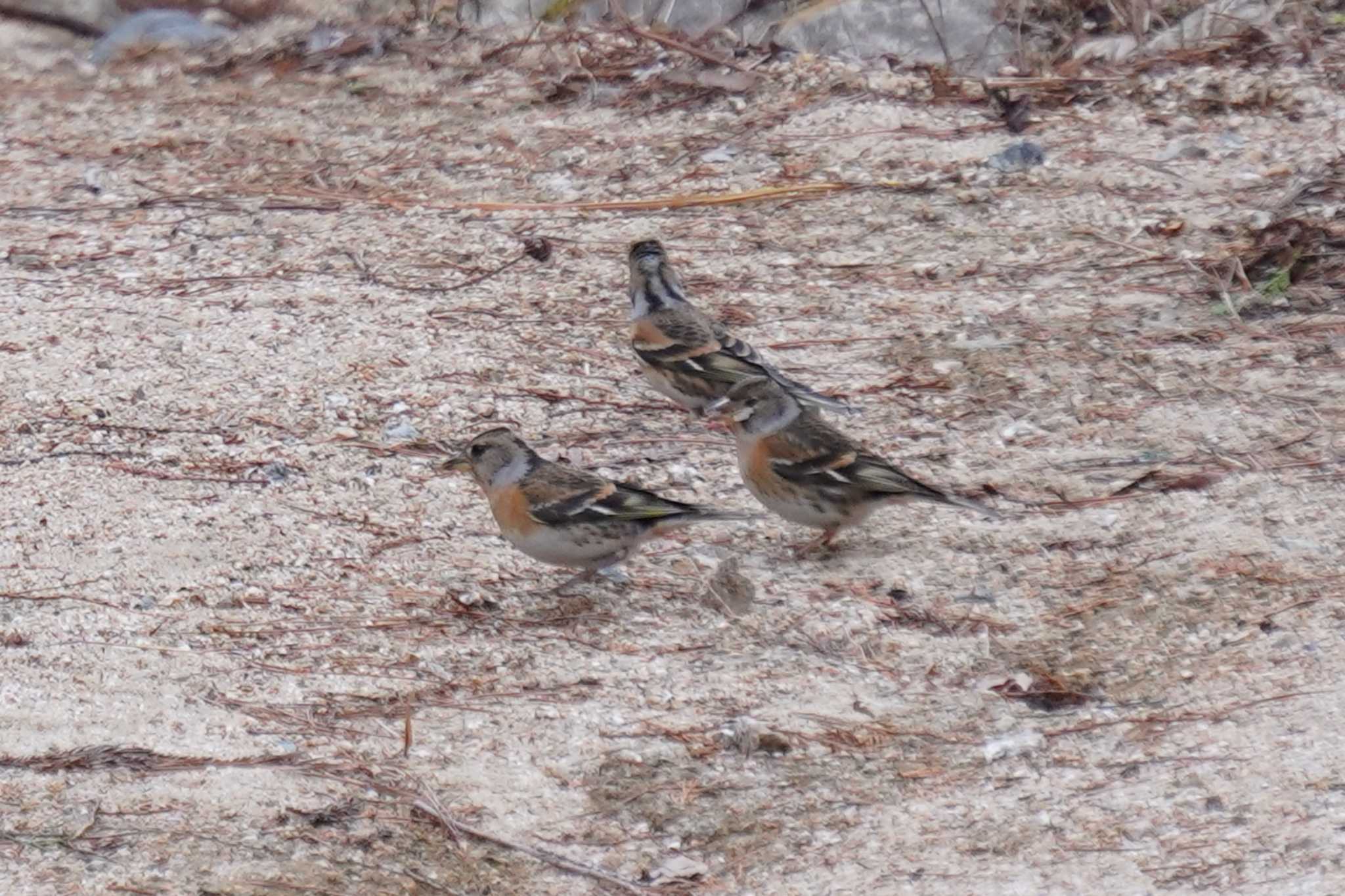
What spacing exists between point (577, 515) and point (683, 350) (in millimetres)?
1544

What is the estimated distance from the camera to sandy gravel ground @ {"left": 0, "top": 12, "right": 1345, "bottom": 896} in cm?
462

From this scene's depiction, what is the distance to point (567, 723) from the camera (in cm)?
511

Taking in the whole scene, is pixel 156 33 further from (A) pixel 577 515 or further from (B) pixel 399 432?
(A) pixel 577 515

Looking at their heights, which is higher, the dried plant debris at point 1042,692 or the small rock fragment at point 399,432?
the dried plant debris at point 1042,692

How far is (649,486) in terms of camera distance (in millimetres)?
6789

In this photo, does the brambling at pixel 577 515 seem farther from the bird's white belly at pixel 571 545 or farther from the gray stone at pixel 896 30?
the gray stone at pixel 896 30

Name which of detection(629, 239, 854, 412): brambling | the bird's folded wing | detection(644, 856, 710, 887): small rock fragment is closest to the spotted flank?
the bird's folded wing

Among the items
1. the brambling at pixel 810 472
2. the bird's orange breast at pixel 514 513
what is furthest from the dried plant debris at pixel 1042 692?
the bird's orange breast at pixel 514 513

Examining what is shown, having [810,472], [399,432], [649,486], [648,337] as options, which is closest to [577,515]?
[810,472]

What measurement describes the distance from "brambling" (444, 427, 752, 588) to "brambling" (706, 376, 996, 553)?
0.73ft

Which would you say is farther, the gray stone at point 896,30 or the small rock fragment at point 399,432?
the gray stone at point 896,30

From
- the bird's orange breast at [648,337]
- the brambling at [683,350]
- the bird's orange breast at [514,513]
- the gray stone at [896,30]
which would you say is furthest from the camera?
the gray stone at [896,30]

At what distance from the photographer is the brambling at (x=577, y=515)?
5.88 metres

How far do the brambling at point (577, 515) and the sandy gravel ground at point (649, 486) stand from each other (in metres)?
0.18
